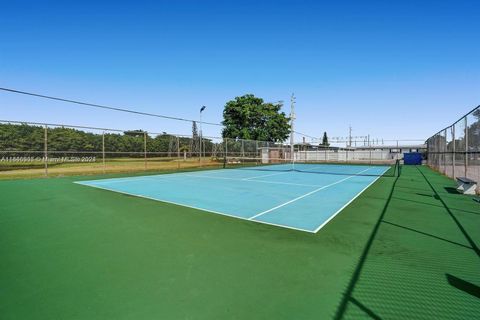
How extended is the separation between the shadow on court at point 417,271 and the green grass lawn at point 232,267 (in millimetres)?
16

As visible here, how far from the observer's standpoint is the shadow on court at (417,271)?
2883 mm

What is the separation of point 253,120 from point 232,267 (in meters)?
40.4

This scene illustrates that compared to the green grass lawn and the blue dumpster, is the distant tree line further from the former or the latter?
the blue dumpster

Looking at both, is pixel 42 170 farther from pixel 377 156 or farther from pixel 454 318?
pixel 377 156

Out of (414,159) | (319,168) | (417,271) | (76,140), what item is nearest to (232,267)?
(417,271)

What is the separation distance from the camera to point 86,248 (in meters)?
4.50

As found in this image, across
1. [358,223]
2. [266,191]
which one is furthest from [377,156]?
[358,223]

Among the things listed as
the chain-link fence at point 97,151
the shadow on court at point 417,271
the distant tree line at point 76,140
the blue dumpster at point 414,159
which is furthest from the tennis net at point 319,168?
the shadow on court at point 417,271

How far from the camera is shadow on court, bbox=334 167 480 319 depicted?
9.46 feet

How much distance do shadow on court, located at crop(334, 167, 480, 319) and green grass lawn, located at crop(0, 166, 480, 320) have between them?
0.02 m

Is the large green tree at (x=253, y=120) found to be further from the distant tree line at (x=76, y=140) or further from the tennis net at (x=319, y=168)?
the distant tree line at (x=76, y=140)

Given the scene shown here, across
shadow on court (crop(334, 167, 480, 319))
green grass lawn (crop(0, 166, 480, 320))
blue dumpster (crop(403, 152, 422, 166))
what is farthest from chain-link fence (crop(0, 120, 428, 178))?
blue dumpster (crop(403, 152, 422, 166))

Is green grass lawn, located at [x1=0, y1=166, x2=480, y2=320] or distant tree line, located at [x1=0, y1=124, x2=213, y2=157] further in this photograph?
distant tree line, located at [x1=0, y1=124, x2=213, y2=157]

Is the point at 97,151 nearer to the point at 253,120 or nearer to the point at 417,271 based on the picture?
the point at 417,271
